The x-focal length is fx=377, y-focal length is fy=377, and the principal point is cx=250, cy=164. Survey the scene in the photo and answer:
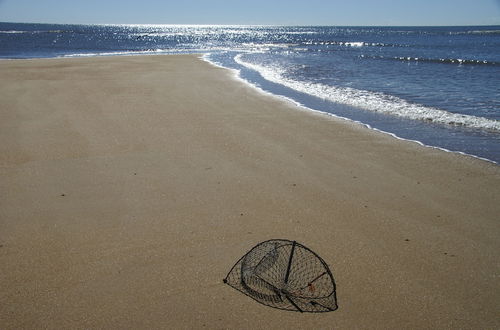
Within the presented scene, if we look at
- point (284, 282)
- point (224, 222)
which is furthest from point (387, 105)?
point (284, 282)

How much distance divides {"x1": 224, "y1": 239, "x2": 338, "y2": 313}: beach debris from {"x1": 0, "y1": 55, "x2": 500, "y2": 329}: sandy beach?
10cm

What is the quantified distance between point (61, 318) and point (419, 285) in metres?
3.34

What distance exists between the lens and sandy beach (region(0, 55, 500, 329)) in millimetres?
3396

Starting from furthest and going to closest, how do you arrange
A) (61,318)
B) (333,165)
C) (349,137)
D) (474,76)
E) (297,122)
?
(474,76) → (297,122) → (349,137) → (333,165) → (61,318)

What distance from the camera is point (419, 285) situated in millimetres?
3715

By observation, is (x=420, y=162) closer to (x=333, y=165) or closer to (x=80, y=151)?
(x=333, y=165)

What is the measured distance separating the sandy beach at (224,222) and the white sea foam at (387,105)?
A: 2.67 meters

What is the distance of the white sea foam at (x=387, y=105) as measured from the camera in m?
10.2

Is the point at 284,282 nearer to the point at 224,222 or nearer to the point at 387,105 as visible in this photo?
the point at 224,222

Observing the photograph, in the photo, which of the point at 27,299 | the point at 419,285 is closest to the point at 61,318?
the point at 27,299

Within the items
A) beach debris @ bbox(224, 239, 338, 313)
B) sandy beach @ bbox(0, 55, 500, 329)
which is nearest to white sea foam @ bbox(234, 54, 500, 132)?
sandy beach @ bbox(0, 55, 500, 329)

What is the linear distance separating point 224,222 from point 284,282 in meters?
1.54

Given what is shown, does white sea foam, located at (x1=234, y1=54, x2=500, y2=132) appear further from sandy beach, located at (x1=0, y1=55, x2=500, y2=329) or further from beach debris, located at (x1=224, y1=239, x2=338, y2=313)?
beach debris, located at (x1=224, y1=239, x2=338, y2=313)

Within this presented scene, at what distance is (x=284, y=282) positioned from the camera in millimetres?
3486
